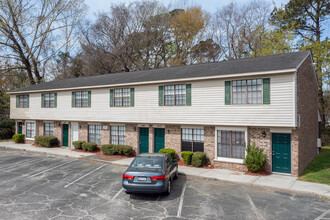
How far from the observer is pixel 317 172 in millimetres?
13977

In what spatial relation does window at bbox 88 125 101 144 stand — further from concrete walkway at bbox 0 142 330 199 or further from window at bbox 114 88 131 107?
concrete walkway at bbox 0 142 330 199

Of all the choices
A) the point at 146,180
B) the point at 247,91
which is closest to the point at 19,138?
the point at 146,180

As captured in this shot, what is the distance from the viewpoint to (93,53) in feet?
134

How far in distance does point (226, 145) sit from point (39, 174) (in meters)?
11.5

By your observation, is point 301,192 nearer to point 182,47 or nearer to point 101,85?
point 101,85

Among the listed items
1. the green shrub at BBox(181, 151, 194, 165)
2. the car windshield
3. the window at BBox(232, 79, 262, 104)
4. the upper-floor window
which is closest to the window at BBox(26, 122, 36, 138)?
the upper-floor window

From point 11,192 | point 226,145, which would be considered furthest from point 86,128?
point 226,145

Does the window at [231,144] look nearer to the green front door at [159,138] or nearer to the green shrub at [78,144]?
the green front door at [159,138]

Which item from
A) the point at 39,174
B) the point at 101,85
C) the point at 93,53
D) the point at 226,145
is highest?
the point at 93,53

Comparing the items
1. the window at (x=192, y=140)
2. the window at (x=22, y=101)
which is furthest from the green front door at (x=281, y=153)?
the window at (x=22, y=101)

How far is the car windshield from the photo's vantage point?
1029 centimetres

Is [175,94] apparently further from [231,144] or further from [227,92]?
[231,144]

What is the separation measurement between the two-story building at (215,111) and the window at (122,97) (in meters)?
0.08

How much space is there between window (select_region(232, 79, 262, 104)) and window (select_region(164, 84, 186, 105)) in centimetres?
356
